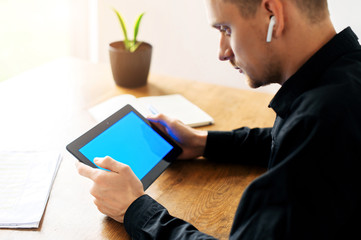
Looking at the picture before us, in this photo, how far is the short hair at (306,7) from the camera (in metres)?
0.74

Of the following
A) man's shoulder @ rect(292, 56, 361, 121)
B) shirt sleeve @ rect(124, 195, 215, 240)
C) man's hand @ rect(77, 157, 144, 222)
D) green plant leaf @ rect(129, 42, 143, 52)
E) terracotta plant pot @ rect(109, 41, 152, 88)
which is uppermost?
man's shoulder @ rect(292, 56, 361, 121)

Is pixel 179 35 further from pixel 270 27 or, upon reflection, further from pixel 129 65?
pixel 270 27

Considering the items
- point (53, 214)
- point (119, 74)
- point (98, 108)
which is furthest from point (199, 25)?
point (53, 214)

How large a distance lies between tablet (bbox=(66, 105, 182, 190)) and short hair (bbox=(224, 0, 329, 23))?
1.41ft

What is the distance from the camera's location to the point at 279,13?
2.42 feet

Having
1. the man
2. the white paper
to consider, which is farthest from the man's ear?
the white paper

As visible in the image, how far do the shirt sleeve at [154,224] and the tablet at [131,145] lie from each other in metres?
0.10

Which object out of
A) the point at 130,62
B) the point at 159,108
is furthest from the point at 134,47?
the point at 159,108

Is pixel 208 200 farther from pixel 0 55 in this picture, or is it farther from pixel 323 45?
pixel 0 55

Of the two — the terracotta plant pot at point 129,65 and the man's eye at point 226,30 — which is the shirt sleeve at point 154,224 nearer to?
the man's eye at point 226,30

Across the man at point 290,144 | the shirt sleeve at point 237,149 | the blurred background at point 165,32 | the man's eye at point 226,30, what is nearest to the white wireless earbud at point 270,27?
the man at point 290,144

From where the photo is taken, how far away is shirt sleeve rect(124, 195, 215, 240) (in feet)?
2.40

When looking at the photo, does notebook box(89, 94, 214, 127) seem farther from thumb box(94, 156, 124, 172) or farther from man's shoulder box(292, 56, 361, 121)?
man's shoulder box(292, 56, 361, 121)

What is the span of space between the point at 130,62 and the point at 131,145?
60cm
